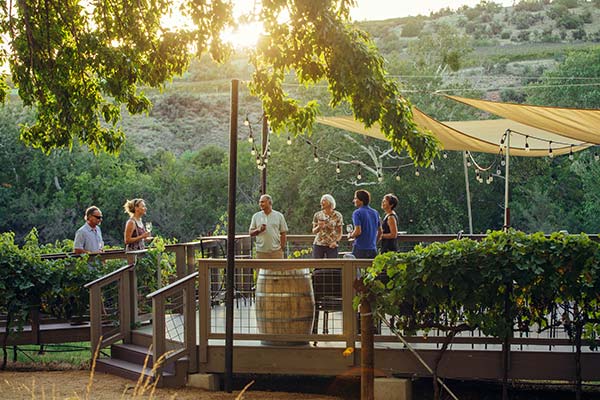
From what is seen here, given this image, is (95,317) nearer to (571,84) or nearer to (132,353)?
(132,353)

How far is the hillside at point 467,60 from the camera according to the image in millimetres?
61312

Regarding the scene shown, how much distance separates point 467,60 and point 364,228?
4838 centimetres

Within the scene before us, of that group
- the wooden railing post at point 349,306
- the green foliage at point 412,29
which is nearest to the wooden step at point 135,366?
the wooden railing post at point 349,306

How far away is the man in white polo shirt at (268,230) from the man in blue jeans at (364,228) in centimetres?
95

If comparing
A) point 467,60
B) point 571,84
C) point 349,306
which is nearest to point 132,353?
point 349,306

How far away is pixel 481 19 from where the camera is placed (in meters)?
77.6

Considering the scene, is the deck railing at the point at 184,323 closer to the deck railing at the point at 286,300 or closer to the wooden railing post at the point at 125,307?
the deck railing at the point at 286,300

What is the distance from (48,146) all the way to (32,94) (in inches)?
27.3

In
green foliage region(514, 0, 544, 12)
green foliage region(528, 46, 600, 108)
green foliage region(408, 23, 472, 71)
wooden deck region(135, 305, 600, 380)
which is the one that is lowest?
wooden deck region(135, 305, 600, 380)

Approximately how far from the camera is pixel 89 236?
1144 cm

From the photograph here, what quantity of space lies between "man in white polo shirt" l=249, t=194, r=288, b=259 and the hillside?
140 ft

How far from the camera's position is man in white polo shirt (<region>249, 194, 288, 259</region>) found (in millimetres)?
10609

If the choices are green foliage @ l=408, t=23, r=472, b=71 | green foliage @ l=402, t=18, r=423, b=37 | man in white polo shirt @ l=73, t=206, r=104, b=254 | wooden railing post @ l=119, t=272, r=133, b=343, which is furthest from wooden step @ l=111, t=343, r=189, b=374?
green foliage @ l=402, t=18, r=423, b=37

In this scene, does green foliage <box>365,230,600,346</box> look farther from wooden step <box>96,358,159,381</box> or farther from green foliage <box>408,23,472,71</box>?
green foliage <box>408,23,472,71</box>
